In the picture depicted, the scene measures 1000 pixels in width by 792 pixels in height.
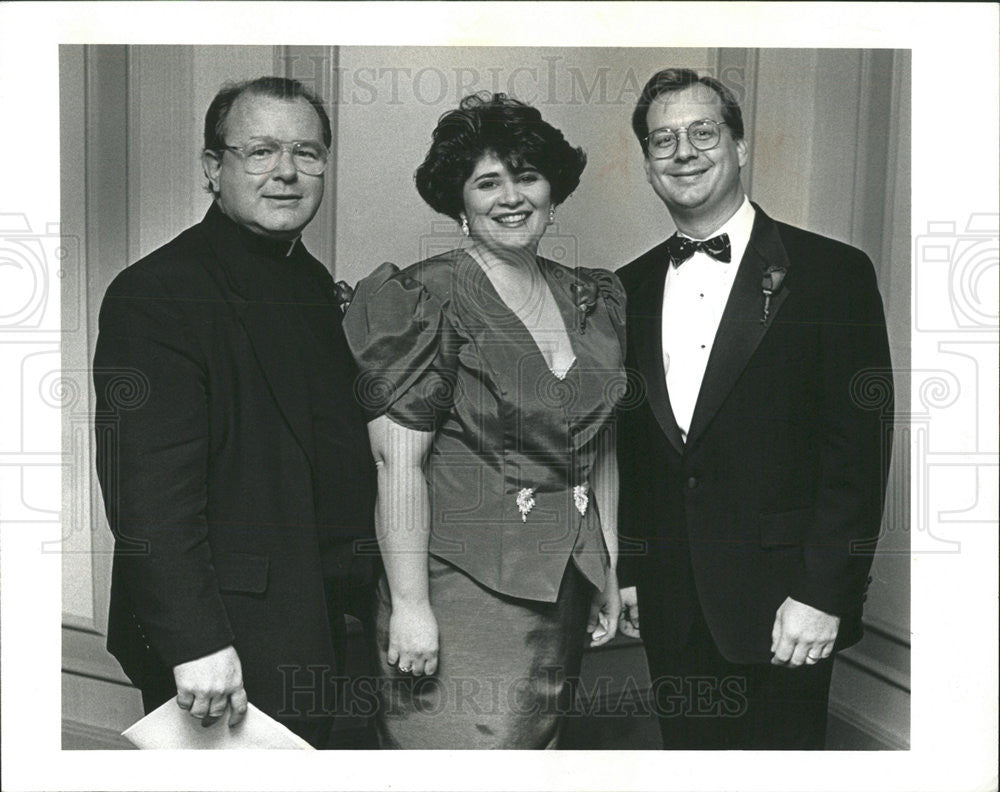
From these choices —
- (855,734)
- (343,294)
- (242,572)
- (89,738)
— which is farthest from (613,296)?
(89,738)

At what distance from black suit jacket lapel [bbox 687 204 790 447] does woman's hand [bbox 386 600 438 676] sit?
93 cm

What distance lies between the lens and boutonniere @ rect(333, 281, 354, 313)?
3.41 metres

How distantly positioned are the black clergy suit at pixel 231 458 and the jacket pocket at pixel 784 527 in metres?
1.16

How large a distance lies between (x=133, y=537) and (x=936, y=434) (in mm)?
2422

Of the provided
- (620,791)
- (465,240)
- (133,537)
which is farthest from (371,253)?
(620,791)

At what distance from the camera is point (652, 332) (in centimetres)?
347

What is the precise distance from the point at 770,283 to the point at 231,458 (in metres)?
1.66

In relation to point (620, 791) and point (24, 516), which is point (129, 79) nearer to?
point (24, 516)

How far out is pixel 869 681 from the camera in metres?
3.56

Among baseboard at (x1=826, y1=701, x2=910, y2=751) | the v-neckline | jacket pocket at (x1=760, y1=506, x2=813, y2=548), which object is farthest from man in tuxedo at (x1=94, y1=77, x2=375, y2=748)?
baseboard at (x1=826, y1=701, x2=910, y2=751)

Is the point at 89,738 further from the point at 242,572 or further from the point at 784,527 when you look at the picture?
the point at 784,527

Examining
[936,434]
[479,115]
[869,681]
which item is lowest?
[869,681]

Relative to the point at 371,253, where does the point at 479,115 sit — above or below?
above

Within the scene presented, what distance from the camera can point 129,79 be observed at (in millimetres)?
3455
